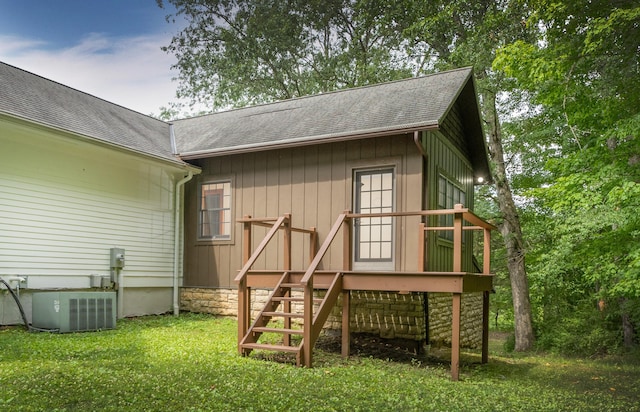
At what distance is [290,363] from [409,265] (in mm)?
2658

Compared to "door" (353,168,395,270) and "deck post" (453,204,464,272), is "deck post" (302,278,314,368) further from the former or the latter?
"door" (353,168,395,270)

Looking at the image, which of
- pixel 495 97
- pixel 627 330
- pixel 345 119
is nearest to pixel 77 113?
pixel 345 119

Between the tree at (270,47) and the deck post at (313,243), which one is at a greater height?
the tree at (270,47)

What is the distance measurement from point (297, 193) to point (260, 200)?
2.77ft

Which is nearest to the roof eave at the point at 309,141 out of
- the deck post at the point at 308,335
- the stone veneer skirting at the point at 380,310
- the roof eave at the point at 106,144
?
the roof eave at the point at 106,144

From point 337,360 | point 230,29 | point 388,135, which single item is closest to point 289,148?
point 388,135

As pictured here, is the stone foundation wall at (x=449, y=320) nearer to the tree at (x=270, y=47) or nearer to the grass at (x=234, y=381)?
the grass at (x=234, y=381)

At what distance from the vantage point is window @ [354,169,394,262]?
28.2 feet

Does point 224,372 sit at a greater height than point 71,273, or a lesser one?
lesser

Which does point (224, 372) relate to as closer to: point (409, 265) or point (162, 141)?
point (409, 265)

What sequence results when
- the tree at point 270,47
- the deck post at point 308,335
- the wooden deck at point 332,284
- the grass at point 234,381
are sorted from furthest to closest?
1. the tree at point 270,47
2. the wooden deck at point 332,284
3. the deck post at point 308,335
4. the grass at point 234,381

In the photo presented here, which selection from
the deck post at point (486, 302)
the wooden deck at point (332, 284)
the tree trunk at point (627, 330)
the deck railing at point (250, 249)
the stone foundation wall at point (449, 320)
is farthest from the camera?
the tree trunk at point (627, 330)

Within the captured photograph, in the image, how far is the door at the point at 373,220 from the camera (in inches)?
338

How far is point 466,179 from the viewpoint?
37.3 ft
